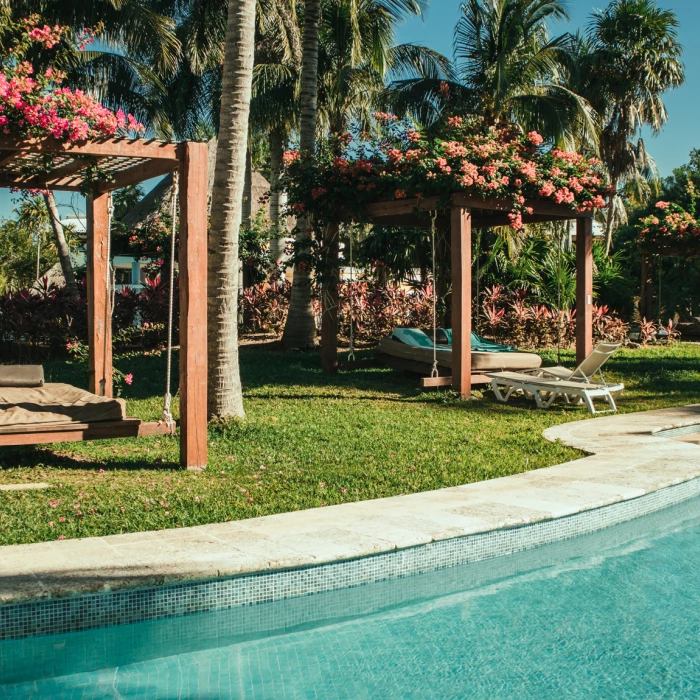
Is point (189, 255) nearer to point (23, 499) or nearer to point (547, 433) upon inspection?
point (23, 499)

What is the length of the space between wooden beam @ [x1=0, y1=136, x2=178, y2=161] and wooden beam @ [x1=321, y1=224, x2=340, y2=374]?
688 cm

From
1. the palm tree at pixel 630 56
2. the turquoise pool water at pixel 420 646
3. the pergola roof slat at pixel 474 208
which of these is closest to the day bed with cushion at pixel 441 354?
the pergola roof slat at pixel 474 208

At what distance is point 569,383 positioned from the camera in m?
11.5

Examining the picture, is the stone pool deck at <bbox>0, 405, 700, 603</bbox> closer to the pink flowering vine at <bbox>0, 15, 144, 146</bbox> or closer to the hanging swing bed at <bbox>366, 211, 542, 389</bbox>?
the pink flowering vine at <bbox>0, 15, 144, 146</bbox>

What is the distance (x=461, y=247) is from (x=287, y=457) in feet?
17.1

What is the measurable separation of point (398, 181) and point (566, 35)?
9.47m

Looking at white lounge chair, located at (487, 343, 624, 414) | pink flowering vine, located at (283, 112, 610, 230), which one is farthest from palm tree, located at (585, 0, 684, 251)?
white lounge chair, located at (487, 343, 624, 414)

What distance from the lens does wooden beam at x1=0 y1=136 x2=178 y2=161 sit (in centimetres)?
649

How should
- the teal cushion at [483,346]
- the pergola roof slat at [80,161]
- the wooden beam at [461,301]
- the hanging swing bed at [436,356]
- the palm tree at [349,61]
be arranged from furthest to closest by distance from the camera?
the palm tree at [349,61] → the teal cushion at [483,346] → the hanging swing bed at [436,356] → the wooden beam at [461,301] → the pergola roof slat at [80,161]

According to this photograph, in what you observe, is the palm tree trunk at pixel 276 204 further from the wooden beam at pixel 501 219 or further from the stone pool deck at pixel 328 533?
the stone pool deck at pixel 328 533

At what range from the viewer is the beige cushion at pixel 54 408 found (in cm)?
684

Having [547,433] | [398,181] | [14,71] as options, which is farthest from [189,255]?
[398,181]

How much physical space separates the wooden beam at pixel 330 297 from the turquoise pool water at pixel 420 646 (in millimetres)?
8479

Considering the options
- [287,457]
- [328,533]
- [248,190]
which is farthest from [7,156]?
[248,190]
